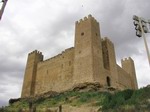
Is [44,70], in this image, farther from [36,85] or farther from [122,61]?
[122,61]

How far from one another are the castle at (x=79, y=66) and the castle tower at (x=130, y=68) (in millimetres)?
2795

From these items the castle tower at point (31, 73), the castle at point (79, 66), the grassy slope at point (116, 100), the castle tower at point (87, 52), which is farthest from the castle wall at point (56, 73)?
the grassy slope at point (116, 100)

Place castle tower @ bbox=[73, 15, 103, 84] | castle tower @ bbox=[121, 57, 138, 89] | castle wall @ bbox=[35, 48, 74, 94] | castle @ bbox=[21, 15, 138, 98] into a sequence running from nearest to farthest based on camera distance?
castle tower @ bbox=[73, 15, 103, 84] → castle @ bbox=[21, 15, 138, 98] → castle wall @ bbox=[35, 48, 74, 94] → castle tower @ bbox=[121, 57, 138, 89]

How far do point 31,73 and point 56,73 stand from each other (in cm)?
568

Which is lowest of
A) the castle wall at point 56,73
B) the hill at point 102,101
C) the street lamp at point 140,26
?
the hill at point 102,101

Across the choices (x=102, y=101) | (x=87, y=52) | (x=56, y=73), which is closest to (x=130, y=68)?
(x=56, y=73)

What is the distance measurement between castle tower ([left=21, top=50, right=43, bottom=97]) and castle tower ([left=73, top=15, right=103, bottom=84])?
10153 mm

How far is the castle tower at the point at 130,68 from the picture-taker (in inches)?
1797

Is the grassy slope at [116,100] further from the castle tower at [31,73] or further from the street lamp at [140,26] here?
the castle tower at [31,73]

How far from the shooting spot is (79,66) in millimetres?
32219

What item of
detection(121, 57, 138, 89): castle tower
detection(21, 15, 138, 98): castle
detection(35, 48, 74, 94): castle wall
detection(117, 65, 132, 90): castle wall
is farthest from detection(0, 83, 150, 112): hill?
detection(121, 57, 138, 89): castle tower

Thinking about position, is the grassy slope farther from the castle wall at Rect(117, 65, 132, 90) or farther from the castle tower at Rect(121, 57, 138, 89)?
the castle tower at Rect(121, 57, 138, 89)

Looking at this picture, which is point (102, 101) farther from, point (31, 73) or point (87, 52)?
point (31, 73)

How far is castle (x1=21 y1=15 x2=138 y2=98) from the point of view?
31550mm
